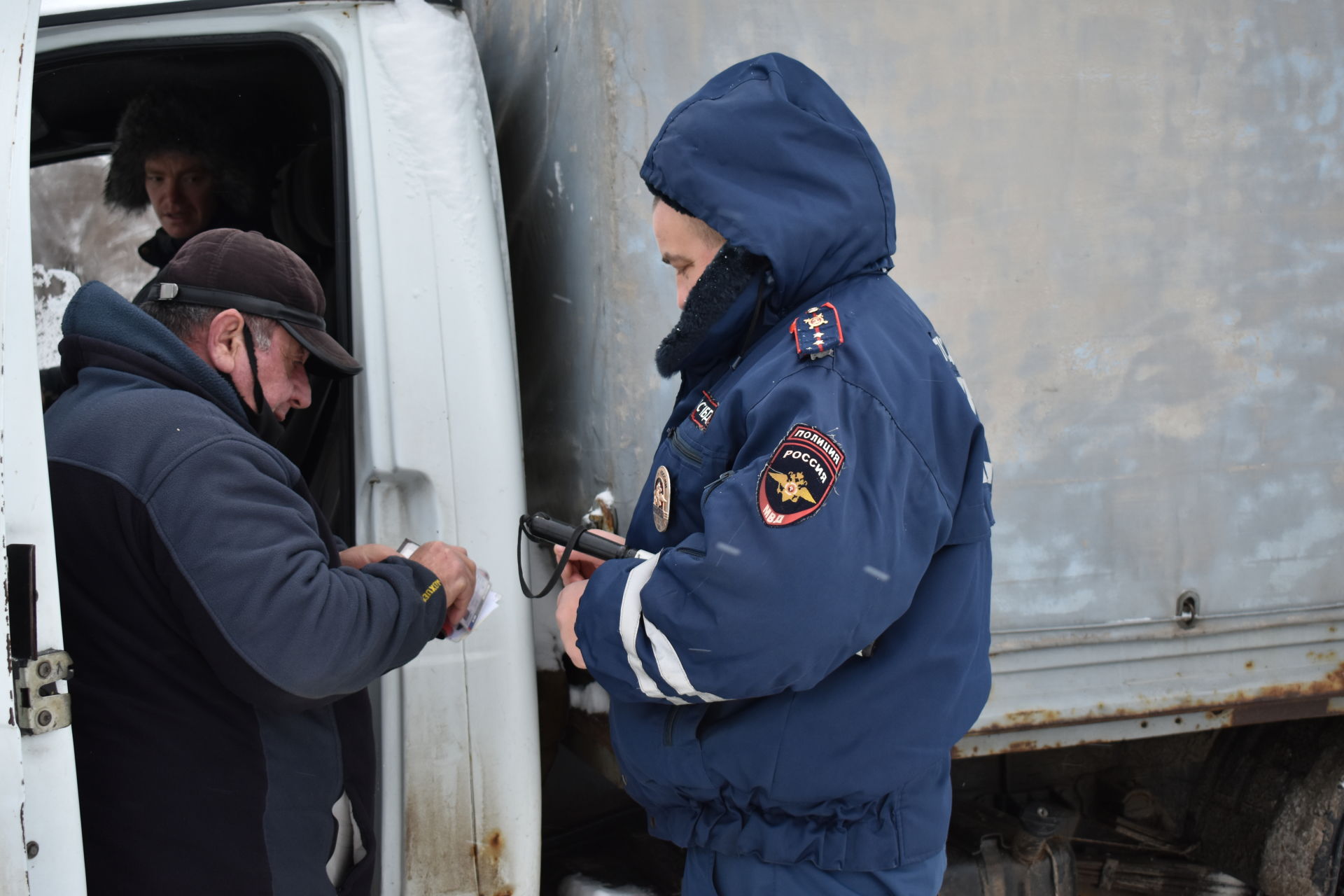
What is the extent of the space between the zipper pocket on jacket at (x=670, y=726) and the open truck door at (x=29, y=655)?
66 cm

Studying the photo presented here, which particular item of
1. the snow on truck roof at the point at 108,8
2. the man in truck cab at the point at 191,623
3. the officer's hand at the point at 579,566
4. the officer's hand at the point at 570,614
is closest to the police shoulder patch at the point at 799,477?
the officer's hand at the point at 570,614

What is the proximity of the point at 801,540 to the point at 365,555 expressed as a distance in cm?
81

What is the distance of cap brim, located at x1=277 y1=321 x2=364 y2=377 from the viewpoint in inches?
64.5

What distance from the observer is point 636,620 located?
50.9 inches

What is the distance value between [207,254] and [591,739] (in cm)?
96

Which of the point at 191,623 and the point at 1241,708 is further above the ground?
the point at 191,623

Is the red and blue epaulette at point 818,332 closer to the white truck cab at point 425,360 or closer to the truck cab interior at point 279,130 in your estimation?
the white truck cab at point 425,360

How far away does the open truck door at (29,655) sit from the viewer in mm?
1169

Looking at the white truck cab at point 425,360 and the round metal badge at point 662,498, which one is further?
the white truck cab at point 425,360

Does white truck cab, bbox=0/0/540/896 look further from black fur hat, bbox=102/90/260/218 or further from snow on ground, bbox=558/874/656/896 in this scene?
black fur hat, bbox=102/90/260/218

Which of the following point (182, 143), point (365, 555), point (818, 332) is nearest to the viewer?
point (818, 332)

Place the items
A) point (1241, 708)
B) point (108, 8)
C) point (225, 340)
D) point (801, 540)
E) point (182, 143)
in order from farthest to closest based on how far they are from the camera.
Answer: point (182, 143), point (1241, 708), point (108, 8), point (225, 340), point (801, 540)

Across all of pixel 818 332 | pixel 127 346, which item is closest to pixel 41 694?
pixel 127 346

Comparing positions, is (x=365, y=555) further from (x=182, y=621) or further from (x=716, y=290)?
(x=716, y=290)
